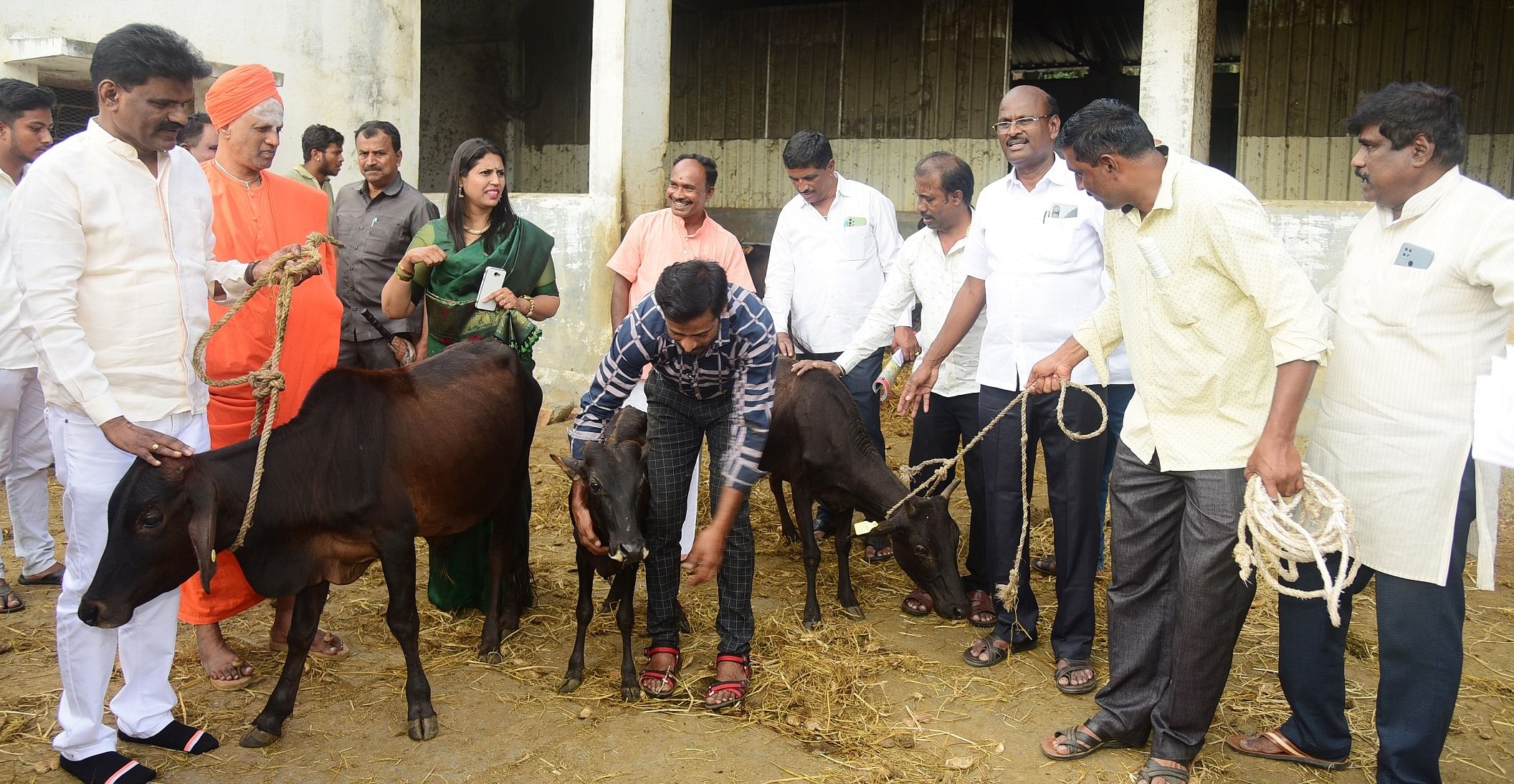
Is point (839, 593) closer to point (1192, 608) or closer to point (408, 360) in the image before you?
point (1192, 608)

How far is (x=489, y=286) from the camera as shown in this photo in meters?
5.25

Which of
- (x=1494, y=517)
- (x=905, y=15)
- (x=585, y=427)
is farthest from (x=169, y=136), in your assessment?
(x=905, y=15)

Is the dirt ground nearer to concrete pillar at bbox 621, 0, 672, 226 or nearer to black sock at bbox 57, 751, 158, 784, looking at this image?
black sock at bbox 57, 751, 158, 784

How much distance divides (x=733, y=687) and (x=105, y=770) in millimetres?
2239

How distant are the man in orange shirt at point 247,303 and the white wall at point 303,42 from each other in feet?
15.1

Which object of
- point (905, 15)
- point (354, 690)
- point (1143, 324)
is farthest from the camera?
point (905, 15)

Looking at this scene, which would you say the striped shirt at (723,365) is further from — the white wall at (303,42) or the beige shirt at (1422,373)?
the white wall at (303,42)

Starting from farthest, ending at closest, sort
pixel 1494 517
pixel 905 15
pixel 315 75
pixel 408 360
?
1. pixel 905 15
2. pixel 315 75
3. pixel 408 360
4. pixel 1494 517

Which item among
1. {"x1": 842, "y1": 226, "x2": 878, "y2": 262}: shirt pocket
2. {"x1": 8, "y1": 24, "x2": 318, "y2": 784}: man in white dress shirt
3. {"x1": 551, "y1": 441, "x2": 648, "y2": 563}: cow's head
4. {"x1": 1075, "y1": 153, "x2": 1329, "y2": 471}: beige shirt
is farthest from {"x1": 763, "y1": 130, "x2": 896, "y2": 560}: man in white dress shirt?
{"x1": 8, "y1": 24, "x2": 318, "y2": 784}: man in white dress shirt

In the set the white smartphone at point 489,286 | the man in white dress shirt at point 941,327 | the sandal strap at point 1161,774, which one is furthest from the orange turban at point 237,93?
the sandal strap at point 1161,774

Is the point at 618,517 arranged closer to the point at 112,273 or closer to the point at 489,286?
the point at 489,286

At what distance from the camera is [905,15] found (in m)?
13.9

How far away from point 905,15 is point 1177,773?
11.7 metres

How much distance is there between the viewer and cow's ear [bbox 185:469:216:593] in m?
3.78
